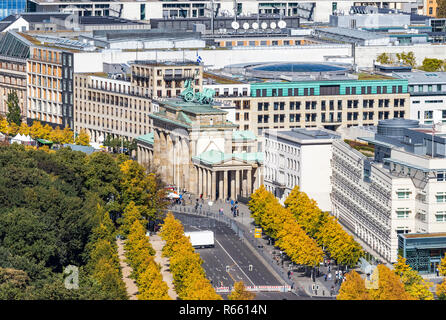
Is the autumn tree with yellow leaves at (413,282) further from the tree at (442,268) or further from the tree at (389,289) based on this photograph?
the tree at (389,289)

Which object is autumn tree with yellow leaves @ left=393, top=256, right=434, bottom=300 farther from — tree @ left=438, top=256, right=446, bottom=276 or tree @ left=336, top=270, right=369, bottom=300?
tree @ left=336, top=270, right=369, bottom=300

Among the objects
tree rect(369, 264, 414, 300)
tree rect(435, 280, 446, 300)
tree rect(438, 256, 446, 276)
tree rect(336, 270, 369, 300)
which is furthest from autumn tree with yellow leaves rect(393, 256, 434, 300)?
tree rect(336, 270, 369, 300)

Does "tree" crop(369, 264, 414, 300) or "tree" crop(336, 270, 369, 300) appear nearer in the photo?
"tree" crop(336, 270, 369, 300)

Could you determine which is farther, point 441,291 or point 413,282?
point 413,282

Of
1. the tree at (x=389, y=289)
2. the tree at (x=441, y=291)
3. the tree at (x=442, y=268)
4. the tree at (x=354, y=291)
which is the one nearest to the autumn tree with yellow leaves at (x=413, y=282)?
the tree at (x=441, y=291)

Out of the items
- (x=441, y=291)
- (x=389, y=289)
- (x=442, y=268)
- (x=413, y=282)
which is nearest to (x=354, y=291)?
(x=389, y=289)

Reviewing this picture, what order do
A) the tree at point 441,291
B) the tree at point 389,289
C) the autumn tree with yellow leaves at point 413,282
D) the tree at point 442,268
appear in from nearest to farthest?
the tree at point 389,289 < the tree at point 441,291 < the autumn tree with yellow leaves at point 413,282 < the tree at point 442,268

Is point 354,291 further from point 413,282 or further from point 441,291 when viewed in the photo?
point 413,282
